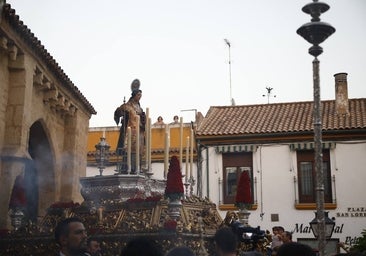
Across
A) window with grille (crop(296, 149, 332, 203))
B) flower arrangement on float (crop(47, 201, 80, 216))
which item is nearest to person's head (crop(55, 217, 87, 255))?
flower arrangement on float (crop(47, 201, 80, 216))

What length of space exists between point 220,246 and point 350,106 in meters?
19.1

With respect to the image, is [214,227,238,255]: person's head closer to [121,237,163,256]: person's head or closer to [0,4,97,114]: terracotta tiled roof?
[121,237,163,256]: person's head

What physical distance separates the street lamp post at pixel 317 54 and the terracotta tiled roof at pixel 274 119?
1348cm

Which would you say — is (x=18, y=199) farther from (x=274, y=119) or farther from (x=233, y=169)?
(x=274, y=119)

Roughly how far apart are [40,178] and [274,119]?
11.7 m

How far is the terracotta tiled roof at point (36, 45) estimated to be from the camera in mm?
9734

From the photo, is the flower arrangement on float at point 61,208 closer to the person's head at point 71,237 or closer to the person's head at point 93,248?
the person's head at point 93,248

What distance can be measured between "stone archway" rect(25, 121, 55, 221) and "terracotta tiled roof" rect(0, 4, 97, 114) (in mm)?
1763

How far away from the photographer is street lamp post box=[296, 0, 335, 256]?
7.02 meters

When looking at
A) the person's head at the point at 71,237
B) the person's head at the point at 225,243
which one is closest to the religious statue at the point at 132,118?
the person's head at the point at 71,237

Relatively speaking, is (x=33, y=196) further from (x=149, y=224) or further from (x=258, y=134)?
(x=258, y=134)

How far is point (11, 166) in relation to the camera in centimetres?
1023

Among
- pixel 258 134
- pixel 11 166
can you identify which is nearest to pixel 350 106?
pixel 258 134

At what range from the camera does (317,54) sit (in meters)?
7.38
